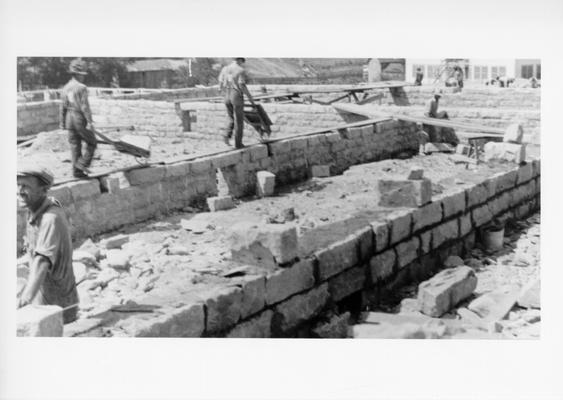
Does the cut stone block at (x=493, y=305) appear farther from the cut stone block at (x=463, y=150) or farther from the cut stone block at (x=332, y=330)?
the cut stone block at (x=463, y=150)

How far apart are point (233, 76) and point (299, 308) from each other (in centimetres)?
510

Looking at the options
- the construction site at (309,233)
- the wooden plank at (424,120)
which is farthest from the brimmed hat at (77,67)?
the wooden plank at (424,120)

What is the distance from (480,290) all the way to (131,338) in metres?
4.52

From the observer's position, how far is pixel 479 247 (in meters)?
10.7

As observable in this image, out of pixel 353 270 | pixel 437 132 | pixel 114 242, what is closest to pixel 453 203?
pixel 353 270

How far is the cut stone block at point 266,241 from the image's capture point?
23.0 ft

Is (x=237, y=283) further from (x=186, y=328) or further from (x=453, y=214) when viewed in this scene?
(x=453, y=214)

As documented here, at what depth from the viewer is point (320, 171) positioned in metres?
12.9

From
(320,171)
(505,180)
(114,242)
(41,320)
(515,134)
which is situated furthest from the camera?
(320,171)

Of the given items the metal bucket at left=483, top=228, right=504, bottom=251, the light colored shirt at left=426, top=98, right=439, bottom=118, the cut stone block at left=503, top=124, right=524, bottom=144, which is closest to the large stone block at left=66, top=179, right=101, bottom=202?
the metal bucket at left=483, top=228, right=504, bottom=251

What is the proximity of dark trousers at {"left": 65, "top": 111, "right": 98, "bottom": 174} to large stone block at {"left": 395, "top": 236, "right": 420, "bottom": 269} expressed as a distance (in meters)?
4.15

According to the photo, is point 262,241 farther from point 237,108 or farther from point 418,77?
point 418,77

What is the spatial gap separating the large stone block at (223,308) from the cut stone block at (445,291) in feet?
7.66

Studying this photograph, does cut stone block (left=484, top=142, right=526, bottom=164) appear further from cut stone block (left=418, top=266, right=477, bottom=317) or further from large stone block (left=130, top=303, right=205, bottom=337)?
large stone block (left=130, top=303, right=205, bottom=337)
